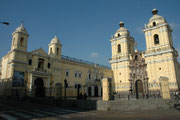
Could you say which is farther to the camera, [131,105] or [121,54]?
[121,54]

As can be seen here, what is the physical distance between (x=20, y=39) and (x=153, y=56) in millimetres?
29182

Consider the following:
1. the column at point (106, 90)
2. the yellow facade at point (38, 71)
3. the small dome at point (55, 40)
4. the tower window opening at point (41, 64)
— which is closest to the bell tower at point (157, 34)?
the yellow facade at point (38, 71)

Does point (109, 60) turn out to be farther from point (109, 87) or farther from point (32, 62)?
point (109, 87)

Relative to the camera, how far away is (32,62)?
28000 millimetres

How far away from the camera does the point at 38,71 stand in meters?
27.8

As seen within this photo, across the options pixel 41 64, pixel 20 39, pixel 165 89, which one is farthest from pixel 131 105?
pixel 20 39

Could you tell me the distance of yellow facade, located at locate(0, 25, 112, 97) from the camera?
24938mm

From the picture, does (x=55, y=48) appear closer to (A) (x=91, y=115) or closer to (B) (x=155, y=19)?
(A) (x=91, y=115)

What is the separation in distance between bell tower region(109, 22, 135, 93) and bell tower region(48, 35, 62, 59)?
53.8 feet

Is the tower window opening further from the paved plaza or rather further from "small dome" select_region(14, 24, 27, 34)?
the paved plaza

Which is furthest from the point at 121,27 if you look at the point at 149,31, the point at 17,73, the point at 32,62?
the point at 17,73

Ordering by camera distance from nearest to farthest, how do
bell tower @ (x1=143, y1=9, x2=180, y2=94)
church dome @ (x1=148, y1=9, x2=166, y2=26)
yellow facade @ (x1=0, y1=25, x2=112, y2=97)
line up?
yellow facade @ (x1=0, y1=25, x2=112, y2=97), bell tower @ (x1=143, y1=9, x2=180, y2=94), church dome @ (x1=148, y1=9, x2=166, y2=26)

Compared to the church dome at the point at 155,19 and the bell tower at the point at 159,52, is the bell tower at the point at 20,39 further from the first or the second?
the church dome at the point at 155,19

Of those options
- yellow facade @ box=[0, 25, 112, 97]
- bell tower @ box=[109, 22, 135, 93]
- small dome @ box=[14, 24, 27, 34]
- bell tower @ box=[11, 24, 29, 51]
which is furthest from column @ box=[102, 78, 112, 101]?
bell tower @ box=[109, 22, 135, 93]
